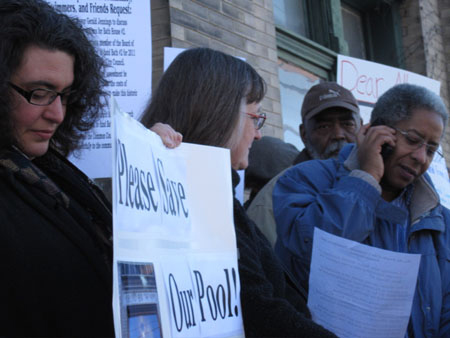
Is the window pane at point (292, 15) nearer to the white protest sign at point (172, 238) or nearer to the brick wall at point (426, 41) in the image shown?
the brick wall at point (426, 41)

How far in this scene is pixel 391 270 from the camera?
2502mm

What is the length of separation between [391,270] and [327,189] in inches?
18.1

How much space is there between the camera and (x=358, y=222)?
266 cm

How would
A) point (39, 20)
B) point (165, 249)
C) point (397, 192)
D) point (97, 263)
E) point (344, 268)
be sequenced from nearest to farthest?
point (165, 249)
point (97, 263)
point (39, 20)
point (344, 268)
point (397, 192)

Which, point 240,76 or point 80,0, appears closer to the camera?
point 240,76

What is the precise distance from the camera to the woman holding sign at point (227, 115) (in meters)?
2.24

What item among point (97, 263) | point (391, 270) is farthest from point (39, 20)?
point (391, 270)

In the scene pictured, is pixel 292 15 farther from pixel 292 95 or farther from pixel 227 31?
pixel 227 31

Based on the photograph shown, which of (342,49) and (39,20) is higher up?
(342,49)

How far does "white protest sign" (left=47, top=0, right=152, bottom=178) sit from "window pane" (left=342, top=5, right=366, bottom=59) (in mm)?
4847

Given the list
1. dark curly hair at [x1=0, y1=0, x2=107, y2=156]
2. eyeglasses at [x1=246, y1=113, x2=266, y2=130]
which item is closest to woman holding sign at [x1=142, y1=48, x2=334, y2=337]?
eyeglasses at [x1=246, y1=113, x2=266, y2=130]

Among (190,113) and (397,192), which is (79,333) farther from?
(397,192)

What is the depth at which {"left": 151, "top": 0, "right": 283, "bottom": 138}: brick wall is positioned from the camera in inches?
171

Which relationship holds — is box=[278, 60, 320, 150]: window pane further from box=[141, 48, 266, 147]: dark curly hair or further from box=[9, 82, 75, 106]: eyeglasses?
box=[9, 82, 75, 106]: eyeglasses
